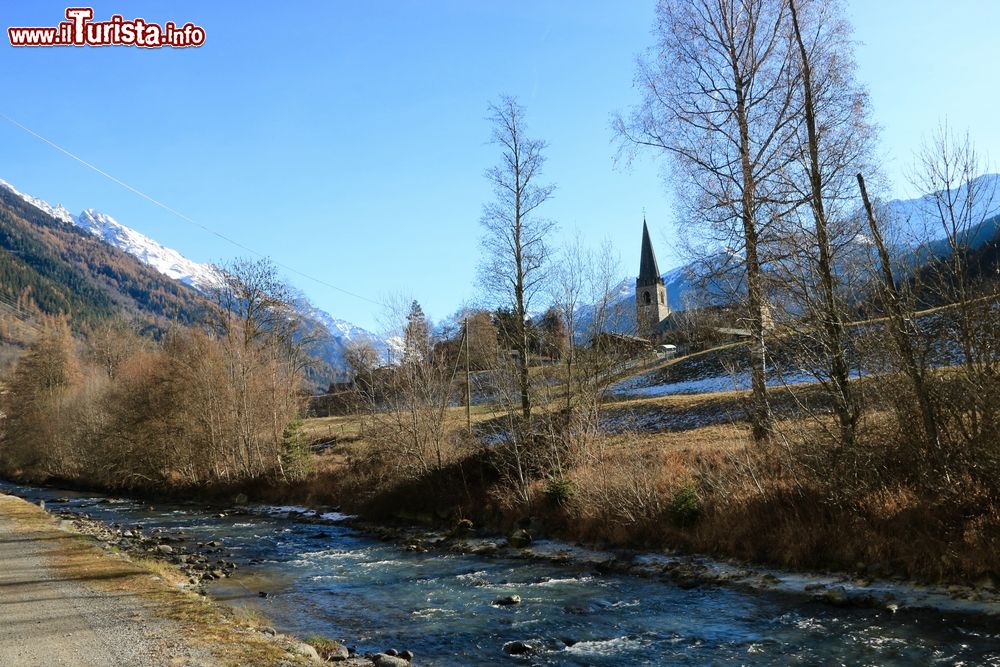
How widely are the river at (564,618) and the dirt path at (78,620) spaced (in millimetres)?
2610

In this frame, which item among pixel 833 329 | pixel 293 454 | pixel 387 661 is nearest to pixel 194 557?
pixel 387 661

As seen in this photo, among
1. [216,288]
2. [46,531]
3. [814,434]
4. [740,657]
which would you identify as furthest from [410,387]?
[216,288]

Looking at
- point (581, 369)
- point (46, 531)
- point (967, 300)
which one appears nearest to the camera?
point (967, 300)

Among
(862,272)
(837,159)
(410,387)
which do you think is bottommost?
(410,387)

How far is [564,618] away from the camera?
12.3m

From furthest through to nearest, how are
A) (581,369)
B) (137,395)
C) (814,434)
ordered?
1. (137,395)
2. (581,369)
3. (814,434)

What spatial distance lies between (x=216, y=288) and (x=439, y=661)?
1553 inches

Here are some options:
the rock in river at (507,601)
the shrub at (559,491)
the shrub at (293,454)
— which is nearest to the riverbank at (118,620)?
the rock in river at (507,601)

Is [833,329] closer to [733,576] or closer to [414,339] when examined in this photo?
[733,576]

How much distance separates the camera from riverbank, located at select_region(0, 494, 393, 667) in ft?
27.7

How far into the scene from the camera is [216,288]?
44.4 m

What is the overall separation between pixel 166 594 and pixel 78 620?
259 cm

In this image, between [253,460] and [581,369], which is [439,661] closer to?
[581,369]

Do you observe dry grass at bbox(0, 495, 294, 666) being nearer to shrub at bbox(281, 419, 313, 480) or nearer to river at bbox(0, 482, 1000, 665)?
river at bbox(0, 482, 1000, 665)
